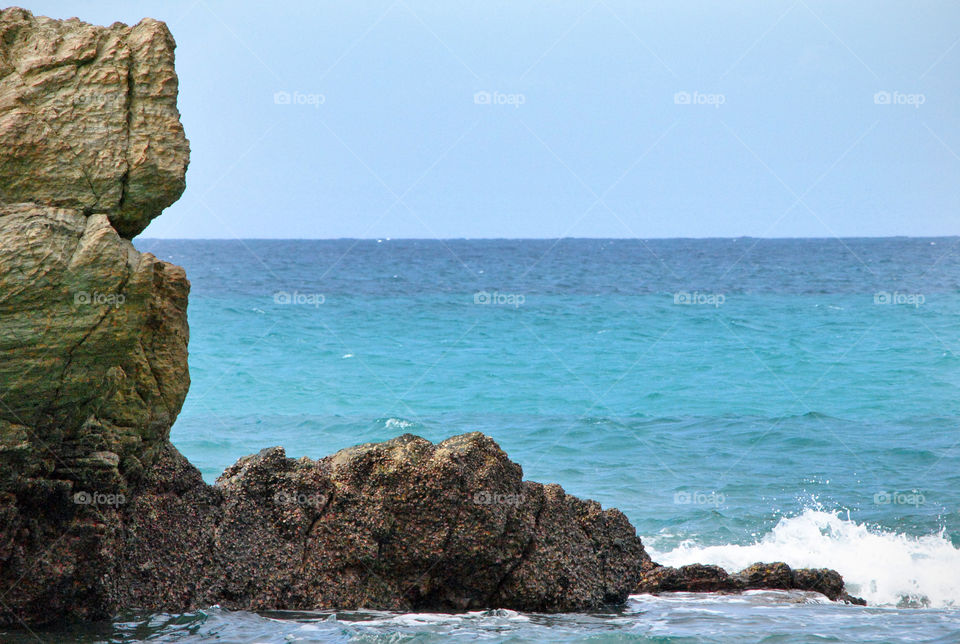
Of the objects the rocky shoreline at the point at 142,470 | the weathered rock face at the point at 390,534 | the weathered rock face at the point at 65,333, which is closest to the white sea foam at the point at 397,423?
the rocky shoreline at the point at 142,470

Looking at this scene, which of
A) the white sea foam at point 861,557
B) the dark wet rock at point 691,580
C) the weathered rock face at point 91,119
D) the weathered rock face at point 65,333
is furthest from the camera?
the white sea foam at point 861,557

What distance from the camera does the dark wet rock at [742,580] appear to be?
8.67 m

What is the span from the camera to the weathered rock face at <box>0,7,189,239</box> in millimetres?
5977

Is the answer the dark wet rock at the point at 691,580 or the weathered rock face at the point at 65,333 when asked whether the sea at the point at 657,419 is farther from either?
the weathered rock face at the point at 65,333

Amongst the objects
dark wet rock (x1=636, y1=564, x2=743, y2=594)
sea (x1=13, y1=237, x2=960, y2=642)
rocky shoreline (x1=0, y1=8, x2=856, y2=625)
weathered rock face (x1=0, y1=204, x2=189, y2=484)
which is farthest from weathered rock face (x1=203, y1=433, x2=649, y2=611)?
dark wet rock (x1=636, y1=564, x2=743, y2=594)

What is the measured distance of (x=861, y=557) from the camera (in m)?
11.7

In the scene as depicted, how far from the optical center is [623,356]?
101 ft

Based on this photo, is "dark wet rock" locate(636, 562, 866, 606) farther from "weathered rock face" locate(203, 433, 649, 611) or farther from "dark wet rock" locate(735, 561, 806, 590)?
"weathered rock face" locate(203, 433, 649, 611)

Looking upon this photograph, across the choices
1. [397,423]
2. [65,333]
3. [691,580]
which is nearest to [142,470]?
[65,333]

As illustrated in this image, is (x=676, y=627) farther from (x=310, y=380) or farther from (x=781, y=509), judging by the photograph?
(x=310, y=380)

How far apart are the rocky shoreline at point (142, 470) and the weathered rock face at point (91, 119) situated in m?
0.01

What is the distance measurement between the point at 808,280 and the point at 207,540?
5601cm

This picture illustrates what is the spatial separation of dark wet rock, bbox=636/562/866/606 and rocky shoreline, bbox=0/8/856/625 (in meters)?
0.75

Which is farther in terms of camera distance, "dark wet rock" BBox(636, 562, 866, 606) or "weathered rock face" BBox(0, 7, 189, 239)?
"dark wet rock" BBox(636, 562, 866, 606)
